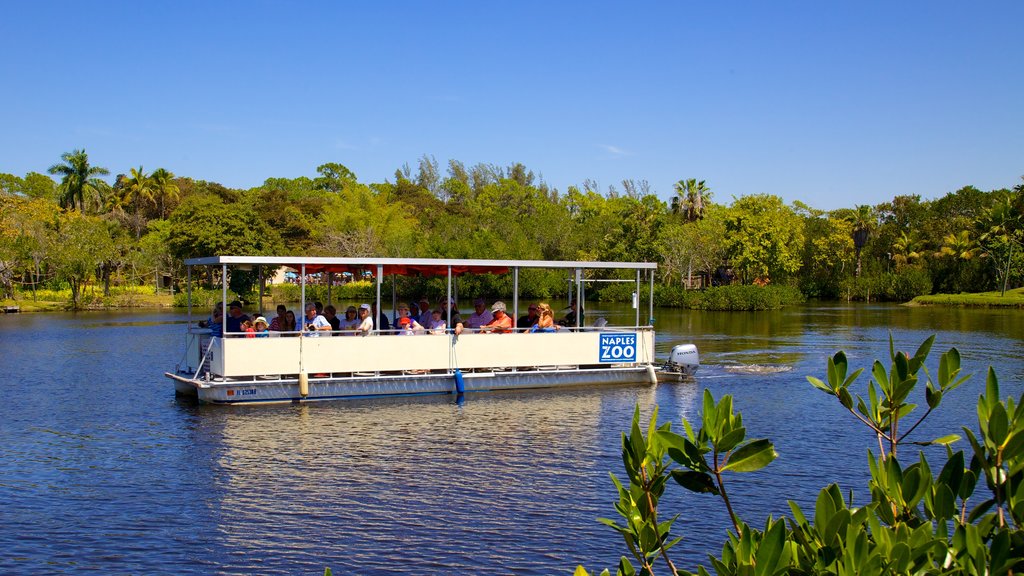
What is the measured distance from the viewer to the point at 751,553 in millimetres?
3822

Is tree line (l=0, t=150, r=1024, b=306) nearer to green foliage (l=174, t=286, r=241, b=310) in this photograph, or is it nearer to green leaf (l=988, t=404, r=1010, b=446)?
green foliage (l=174, t=286, r=241, b=310)

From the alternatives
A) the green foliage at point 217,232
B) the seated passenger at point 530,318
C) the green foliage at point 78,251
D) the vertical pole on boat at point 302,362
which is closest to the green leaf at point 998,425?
the vertical pole on boat at point 302,362

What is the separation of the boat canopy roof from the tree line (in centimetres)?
4094

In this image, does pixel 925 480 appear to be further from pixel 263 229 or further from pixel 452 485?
pixel 263 229

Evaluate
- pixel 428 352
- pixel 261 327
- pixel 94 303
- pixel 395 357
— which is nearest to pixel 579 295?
pixel 428 352

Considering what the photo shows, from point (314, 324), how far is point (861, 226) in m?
70.3

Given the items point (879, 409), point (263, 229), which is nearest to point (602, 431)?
point (879, 409)

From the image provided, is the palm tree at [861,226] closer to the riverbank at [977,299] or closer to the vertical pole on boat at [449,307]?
the riverbank at [977,299]

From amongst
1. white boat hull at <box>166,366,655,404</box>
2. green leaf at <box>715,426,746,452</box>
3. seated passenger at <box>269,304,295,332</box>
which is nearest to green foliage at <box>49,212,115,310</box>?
white boat hull at <box>166,366,655,404</box>

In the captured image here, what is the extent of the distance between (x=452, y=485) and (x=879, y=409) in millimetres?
9840

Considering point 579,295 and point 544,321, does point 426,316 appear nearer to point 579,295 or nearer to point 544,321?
point 544,321

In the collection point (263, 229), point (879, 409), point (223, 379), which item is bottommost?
point (223, 379)

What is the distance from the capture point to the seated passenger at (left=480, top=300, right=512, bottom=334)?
2106cm

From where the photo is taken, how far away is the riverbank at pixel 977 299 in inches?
2450
